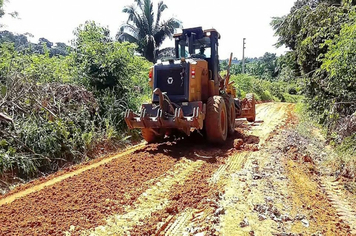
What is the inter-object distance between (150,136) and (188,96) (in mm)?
1536

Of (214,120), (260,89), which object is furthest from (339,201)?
(260,89)

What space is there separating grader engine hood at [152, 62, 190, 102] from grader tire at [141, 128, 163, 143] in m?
0.84

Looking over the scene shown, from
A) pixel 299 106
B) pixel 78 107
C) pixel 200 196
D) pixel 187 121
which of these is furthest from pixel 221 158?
pixel 299 106

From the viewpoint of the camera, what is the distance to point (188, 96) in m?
6.88

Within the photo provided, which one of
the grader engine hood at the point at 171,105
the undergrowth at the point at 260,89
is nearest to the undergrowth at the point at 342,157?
the grader engine hood at the point at 171,105

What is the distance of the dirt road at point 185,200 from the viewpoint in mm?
3404

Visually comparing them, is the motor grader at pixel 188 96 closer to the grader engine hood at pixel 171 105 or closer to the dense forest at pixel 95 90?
the grader engine hood at pixel 171 105

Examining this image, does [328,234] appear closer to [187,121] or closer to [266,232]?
[266,232]

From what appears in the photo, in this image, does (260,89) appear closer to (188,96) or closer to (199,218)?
(188,96)

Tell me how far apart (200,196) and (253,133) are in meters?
5.39

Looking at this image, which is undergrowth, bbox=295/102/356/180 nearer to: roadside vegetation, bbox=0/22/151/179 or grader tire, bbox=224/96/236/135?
grader tire, bbox=224/96/236/135

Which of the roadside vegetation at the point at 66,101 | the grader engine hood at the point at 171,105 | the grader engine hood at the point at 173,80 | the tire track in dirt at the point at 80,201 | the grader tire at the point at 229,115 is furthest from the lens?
the grader tire at the point at 229,115

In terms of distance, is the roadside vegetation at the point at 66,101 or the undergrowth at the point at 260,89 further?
the undergrowth at the point at 260,89

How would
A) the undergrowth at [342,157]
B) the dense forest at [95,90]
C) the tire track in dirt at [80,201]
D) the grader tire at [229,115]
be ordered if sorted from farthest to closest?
1. the grader tire at [229,115]
2. the dense forest at [95,90]
3. the undergrowth at [342,157]
4. the tire track in dirt at [80,201]
